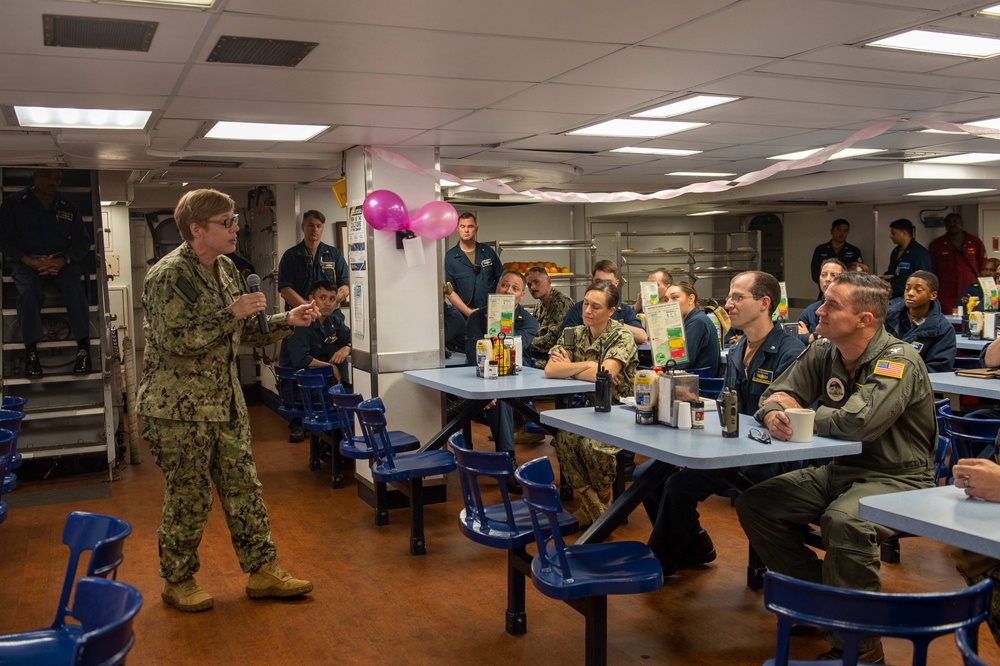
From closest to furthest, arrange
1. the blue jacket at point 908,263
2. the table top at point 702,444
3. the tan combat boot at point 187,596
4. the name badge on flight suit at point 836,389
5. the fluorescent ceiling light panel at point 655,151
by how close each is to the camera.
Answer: the table top at point 702,444 < the name badge on flight suit at point 836,389 < the tan combat boot at point 187,596 < the fluorescent ceiling light panel at point 655,151 < the blue jacket at point 908,263

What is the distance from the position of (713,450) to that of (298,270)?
18.8ft

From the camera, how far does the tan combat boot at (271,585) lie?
14.0 ft

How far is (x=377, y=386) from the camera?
20.1 ft

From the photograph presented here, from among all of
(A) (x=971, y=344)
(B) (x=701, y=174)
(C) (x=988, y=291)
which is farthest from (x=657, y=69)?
(C) (x=988, y=291)

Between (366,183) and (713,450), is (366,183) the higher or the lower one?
the higher one

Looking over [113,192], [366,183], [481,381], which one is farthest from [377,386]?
[113,192]

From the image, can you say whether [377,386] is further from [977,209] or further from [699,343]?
[977,209]

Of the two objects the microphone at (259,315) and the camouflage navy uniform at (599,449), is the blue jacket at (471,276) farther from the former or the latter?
the microphone at (259,315)

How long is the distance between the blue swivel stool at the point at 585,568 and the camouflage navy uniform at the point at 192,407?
162 cm

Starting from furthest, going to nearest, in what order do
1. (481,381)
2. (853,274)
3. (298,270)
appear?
1. (298,270)
2. (481,381)
3. (853,274)

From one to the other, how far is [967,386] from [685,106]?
2210 millimetres

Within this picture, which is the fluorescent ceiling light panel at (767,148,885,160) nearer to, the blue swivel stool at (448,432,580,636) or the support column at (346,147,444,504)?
the support column at (346,147,444,504)

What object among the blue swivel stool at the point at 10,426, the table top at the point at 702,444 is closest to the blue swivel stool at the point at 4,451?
the blue swivel stool at the point at 10,426

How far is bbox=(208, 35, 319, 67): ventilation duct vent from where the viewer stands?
352 centimetres
